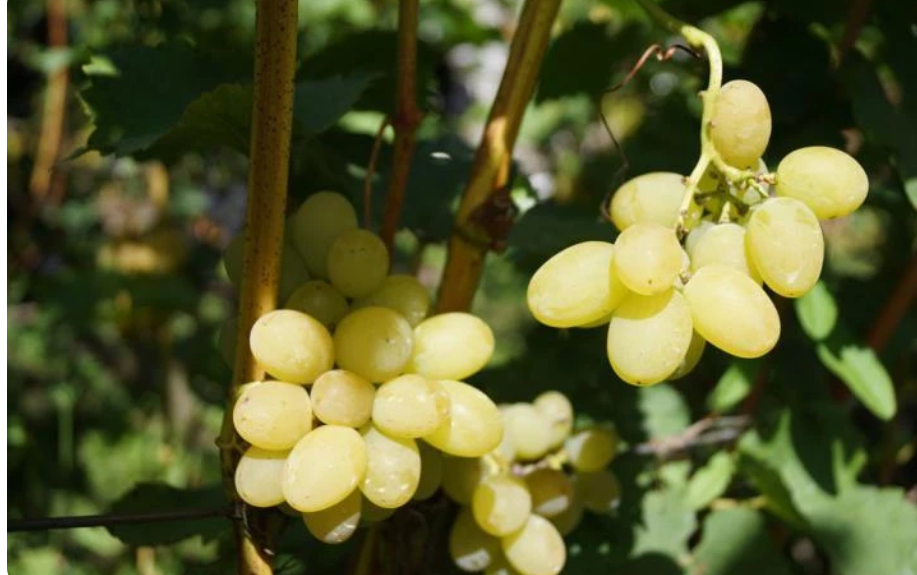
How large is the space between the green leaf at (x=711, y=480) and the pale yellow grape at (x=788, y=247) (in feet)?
1.33

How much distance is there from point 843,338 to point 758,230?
0.37m

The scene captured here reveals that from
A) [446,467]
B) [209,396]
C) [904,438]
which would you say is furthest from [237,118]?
[904,438]

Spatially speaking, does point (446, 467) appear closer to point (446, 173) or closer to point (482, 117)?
point (446, 173)

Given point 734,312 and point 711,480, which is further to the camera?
point 711,480

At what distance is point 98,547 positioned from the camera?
4.85ft

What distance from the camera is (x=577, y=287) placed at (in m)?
0.47

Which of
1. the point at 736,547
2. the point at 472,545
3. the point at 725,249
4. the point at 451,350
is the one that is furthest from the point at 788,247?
the point at 736,547

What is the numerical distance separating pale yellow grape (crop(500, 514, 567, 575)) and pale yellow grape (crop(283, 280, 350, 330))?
186 millimetres

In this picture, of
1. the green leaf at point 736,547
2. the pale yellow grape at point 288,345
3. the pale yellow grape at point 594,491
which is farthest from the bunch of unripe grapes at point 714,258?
the green leaf at point 736,547

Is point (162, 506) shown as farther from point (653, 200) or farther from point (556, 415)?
point (653, 200)

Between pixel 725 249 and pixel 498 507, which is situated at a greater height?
pixel 725 249

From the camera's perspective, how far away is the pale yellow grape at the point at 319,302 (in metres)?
0.53

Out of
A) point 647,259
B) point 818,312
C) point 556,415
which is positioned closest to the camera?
point 647,259

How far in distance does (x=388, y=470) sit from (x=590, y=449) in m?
0.22
